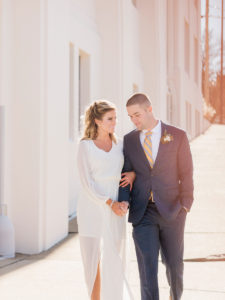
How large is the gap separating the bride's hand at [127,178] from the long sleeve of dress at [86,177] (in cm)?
17

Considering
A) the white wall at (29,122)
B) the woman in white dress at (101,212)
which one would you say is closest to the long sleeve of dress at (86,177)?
the woman in white dress at (101,212)

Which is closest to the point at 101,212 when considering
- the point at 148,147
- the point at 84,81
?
the point at 148,147

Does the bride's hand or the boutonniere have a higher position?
the boutonniere

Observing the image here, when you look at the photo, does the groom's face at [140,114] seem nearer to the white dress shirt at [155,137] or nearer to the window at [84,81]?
the white dress shirt at [155,137]

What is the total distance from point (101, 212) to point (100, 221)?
0.07 m

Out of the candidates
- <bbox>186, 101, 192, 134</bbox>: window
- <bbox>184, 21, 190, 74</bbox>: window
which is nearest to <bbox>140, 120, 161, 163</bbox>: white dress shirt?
<bbox>186, 101, 192, 134</bbox>: window

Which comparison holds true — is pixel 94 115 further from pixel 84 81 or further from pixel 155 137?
pixel 84 81

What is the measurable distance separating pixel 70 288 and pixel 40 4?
3922mm

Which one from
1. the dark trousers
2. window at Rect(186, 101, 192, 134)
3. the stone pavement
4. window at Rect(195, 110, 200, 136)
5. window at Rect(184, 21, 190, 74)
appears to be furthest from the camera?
window at Rect(195, 110, 200, 136)

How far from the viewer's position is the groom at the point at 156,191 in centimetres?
350

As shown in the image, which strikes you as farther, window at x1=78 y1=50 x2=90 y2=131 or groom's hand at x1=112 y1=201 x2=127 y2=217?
window at x1=78 y1=50 x2=90 y2=131

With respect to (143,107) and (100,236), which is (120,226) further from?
(143,107)

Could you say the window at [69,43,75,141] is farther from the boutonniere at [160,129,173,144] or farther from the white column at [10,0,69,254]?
the boutonniere at [160,129,173,144]

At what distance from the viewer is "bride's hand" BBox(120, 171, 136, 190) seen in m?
3.53
